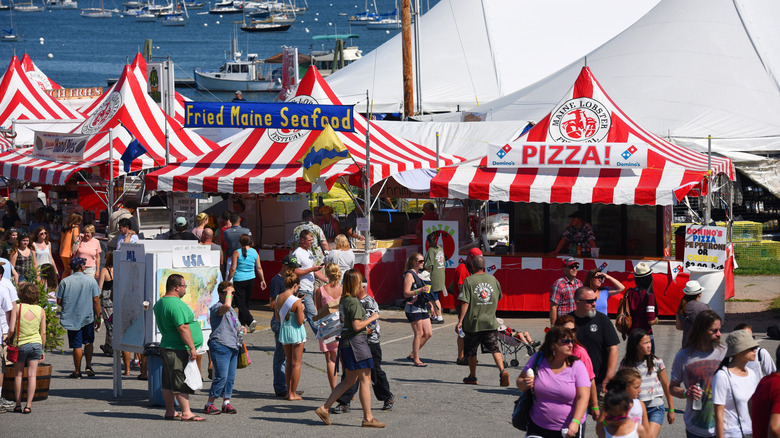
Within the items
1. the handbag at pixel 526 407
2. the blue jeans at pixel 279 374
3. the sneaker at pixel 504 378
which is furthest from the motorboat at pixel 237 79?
the handbag at pixel 526 407

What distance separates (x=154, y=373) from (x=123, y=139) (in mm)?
10406

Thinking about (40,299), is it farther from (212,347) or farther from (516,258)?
(516,258)

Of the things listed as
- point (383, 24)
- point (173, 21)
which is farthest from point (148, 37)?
point (383, 24)

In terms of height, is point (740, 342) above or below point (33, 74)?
below

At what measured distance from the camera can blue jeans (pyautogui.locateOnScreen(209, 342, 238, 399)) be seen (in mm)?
9141

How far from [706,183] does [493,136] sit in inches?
336

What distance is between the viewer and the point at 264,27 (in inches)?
6713

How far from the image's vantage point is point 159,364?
31.2ft

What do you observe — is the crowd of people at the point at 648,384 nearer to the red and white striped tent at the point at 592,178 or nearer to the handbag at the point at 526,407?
the handbag at the point at 526,407

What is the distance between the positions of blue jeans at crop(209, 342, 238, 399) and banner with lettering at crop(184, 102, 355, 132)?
290 inches

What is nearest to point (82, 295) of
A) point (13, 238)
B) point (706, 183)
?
point (13, 238)

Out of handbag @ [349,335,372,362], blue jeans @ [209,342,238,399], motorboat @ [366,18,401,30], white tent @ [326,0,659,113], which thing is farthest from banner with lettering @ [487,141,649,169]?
motorboat @ [366,18,401,30]

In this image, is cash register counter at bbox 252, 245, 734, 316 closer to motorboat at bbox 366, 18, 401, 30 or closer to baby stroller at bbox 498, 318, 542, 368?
baby stroller at bbox 498, 318, 542, 368

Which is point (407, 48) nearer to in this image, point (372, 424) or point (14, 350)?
point (14, 350)
